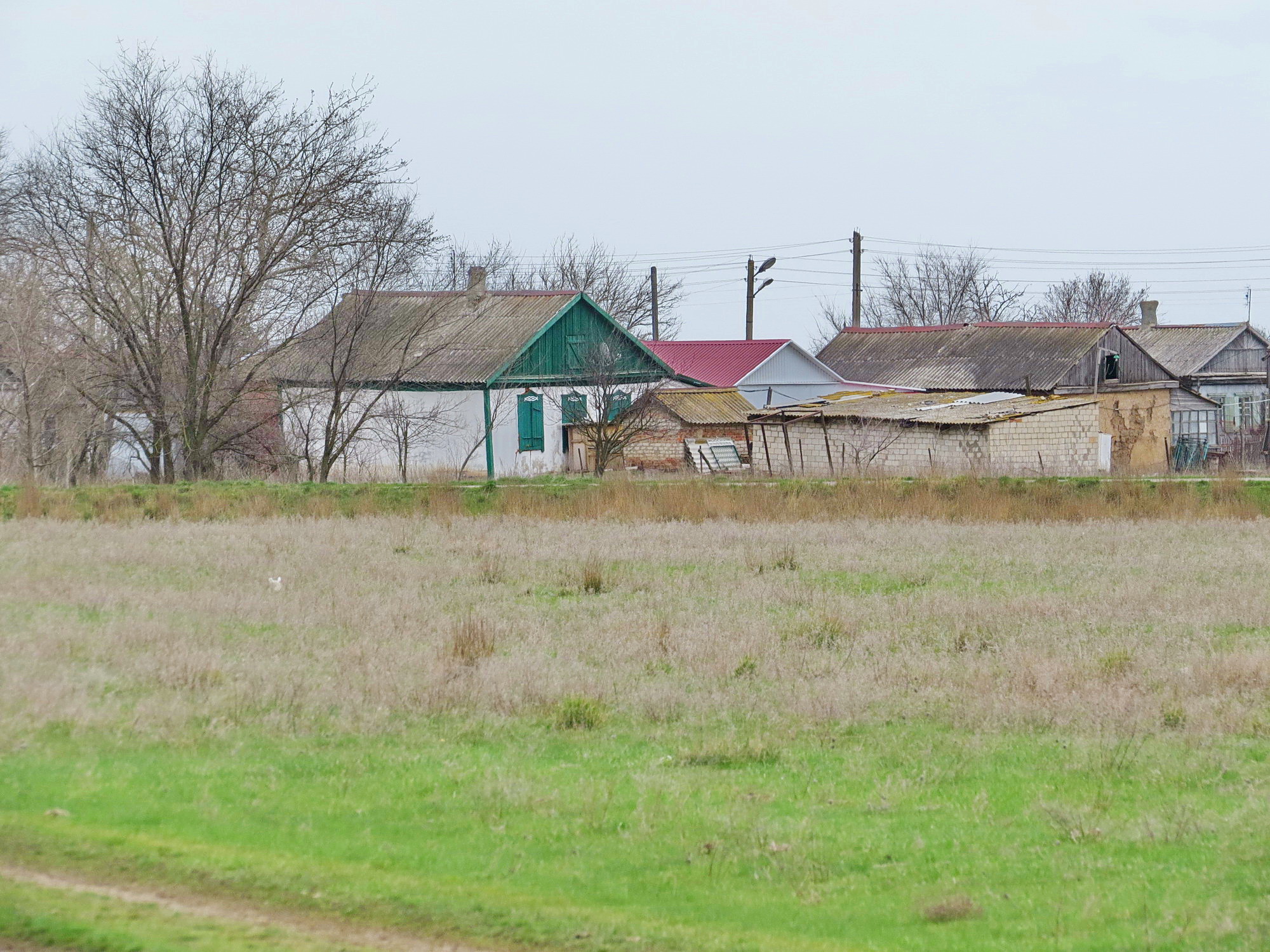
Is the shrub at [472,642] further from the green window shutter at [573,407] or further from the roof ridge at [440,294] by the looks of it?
the green window shutter at [573,407]

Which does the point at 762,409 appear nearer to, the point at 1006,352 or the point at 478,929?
the point at 1006,352

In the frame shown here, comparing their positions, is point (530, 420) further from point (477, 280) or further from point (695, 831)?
point (695, 831)

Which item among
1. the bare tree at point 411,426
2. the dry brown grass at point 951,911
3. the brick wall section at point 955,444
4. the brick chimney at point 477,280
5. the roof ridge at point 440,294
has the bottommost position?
the dry brown grass at point 951,911

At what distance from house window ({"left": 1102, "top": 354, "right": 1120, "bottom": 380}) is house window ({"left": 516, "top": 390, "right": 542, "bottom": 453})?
2442 centimetres

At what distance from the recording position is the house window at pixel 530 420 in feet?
141

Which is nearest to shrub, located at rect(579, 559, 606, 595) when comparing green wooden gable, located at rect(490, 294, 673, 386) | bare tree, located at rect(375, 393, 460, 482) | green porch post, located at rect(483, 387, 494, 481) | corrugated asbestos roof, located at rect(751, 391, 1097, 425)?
bare tree, located at rect(375, 393, 460, 482)

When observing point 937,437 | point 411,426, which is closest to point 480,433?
point 411,426

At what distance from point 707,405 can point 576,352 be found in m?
5.03

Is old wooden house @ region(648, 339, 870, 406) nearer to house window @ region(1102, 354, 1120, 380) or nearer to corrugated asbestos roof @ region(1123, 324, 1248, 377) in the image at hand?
house window @ region(1102, 354, 1120, 380)

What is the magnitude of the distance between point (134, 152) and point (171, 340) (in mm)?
4359

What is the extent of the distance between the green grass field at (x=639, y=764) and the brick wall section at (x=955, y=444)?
76.5 ft

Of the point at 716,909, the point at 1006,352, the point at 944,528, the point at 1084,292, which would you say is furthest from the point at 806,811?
the point at 1084,292

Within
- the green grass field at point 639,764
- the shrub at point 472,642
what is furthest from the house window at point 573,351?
the shrub at point 472,642

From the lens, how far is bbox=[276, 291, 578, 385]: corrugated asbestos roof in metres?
33.7
